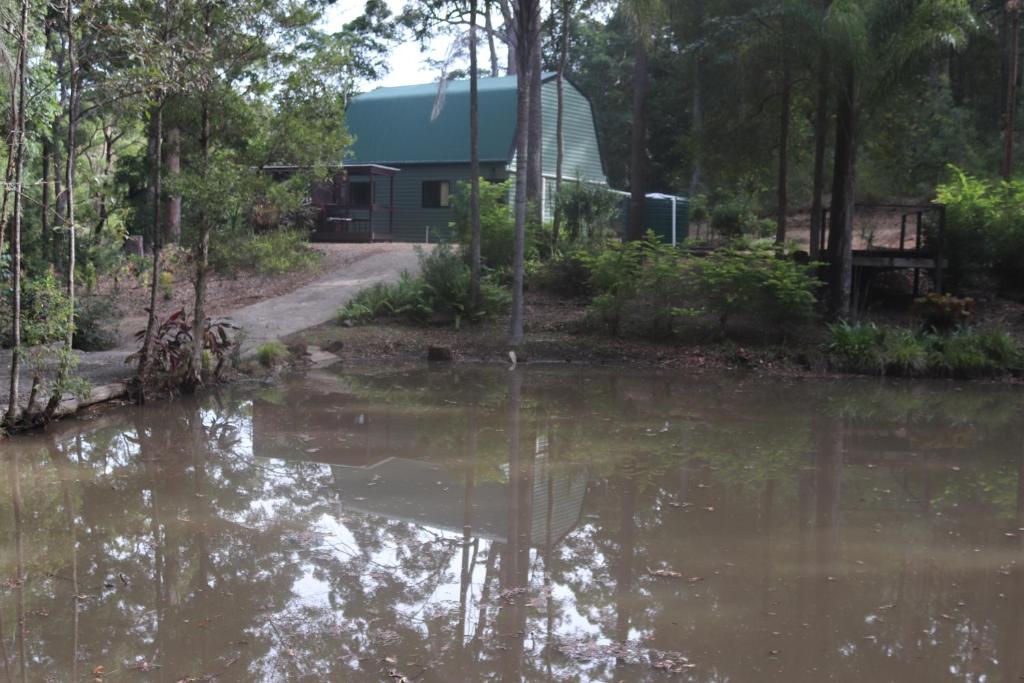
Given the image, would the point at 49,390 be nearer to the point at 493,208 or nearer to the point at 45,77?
the point at 45,77

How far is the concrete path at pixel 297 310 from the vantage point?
12771 mm

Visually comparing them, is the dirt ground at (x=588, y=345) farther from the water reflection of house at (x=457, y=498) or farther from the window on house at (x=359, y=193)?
the window on house at (x=359, y=193)

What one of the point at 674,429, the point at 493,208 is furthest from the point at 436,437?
the point at 493,208

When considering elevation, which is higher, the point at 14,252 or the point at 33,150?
the point at 33,150

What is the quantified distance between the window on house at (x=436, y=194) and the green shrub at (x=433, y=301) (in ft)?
37.7

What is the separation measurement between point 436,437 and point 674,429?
8.89ft

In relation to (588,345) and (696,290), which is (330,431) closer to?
(588,345)

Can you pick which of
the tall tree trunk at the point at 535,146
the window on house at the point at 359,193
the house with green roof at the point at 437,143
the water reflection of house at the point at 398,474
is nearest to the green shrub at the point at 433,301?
the tall tree trunk at the point at 535,146

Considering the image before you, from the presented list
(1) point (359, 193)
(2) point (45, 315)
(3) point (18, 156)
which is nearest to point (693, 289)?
(2) point (45, 315)

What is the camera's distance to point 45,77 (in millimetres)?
12984

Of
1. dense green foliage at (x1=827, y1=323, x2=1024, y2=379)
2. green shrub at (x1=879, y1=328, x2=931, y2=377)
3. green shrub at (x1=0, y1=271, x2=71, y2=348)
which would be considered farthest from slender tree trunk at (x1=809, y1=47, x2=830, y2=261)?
green shrub at (x1=0, y1=271, x2=71, y2=348)

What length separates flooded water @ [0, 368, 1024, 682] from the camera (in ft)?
16.2

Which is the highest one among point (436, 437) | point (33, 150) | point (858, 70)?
point (858, 70)

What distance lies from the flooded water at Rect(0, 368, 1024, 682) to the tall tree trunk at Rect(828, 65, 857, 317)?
5.55m
